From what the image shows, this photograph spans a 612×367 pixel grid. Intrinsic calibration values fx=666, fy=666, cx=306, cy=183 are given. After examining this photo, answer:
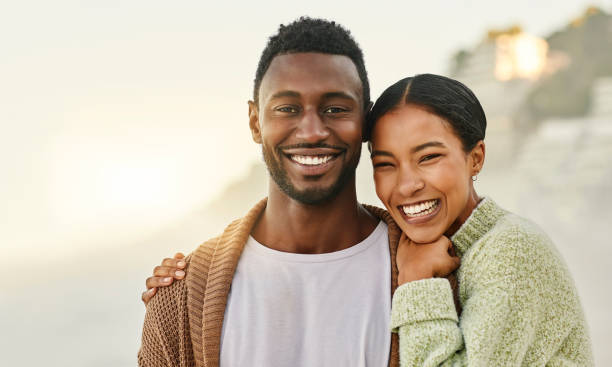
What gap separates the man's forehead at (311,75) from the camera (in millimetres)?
2223

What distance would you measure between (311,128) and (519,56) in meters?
16.5

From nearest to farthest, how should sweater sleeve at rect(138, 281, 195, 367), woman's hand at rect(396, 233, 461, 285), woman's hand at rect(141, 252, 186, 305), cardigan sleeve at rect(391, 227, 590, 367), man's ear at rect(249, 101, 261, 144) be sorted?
cardigan sleeve at rect(391, 227, 590, 367)
woman's hand at rect(396, 233, 461, 285)
sweater sleeve at rect(138, 281, 195, 367)
woman's hand at rect(141, 252, 186, 305)
man's ear at rect(249, 101, 261, 144)

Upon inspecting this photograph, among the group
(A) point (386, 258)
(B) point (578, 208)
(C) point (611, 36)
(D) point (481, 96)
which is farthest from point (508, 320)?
(C) point (611, 36)

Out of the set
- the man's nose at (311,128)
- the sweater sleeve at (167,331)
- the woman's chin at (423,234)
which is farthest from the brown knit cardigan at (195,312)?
the man's nose at (311,128)

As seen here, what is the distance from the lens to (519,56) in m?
17.3

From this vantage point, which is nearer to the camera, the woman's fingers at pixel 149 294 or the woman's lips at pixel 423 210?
the woman's lips at pixel 423 210

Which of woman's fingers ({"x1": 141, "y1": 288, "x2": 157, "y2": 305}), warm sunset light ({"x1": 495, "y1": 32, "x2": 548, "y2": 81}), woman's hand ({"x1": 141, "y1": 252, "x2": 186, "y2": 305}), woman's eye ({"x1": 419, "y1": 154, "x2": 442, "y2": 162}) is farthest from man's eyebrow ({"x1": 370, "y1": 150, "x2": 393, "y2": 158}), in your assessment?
warm sunset light ({"x1": 495, "y1": 32, "x2": 548, "y2": 81})

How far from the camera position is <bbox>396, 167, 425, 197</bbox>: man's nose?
82.6 inches

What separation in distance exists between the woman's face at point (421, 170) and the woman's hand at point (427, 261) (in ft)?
0.11

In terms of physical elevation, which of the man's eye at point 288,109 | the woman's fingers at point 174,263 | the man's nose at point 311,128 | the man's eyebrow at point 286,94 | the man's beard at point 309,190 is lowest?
the woman's fingers at point 174,263

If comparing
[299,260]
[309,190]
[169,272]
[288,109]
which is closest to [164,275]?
[169,272]

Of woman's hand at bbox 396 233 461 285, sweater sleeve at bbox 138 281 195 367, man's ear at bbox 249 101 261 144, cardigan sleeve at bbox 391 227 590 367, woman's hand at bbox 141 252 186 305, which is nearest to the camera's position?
cardigan sleeve at bbox 391 227 590 367

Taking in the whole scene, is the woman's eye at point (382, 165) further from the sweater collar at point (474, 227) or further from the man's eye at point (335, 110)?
the sweater collar at point (474, 227)

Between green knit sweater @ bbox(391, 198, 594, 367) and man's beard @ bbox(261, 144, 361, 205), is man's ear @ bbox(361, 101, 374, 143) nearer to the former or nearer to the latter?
man's beard @ bbox(261, 144, 361, 205)
